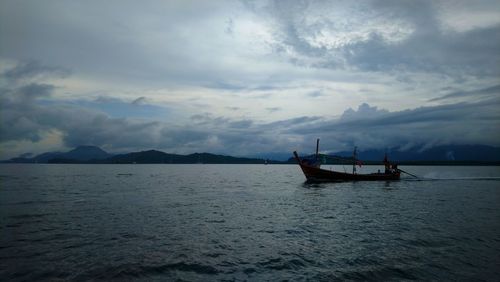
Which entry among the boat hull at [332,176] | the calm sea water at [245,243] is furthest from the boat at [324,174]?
the calm sea water at [245,243]

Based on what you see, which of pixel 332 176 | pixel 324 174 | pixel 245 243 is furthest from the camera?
pixel 332 176

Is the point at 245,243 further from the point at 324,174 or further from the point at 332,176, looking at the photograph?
the point at 332,176

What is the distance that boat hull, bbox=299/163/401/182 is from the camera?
77.6m

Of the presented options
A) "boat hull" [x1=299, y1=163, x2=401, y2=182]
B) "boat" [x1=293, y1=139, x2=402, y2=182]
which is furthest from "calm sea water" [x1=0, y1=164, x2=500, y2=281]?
"boat hull" [x1=299, y1=163, x2=401, y2=182]

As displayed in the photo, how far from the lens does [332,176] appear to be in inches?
3177

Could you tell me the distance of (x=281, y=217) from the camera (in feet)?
106

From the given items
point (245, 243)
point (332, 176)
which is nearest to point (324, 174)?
point (332, 176)

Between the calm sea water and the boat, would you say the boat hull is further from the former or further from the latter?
the calm sea water

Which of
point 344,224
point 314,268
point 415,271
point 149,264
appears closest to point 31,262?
point 149,264

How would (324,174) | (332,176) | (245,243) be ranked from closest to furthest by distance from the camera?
1. (245,243)
2. (324,174)
3. (332,176)

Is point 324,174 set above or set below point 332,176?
above

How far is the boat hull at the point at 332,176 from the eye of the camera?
77.6 m

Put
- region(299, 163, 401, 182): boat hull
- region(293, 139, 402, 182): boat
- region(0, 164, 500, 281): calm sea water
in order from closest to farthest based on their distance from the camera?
region(0, 164, 500, 281): calm sea water, region(293, 139, 402, 182): boat, region(299, 163, 401, 182): boat hull

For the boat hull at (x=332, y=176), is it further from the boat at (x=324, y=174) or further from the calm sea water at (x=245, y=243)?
the calm sea water at (x=245, y=243)
